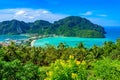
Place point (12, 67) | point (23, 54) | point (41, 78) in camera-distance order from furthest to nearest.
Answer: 1. point (23, 54)
2. point (41, 78)
3. point (12, 67)

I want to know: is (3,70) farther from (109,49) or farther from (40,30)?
(40,30)

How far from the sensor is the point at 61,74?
15.2 metres

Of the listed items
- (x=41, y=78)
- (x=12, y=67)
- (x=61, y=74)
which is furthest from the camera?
(x=41, y=78)

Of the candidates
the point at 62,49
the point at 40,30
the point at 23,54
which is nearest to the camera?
the point at 23,54

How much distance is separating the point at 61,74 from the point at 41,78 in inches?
129

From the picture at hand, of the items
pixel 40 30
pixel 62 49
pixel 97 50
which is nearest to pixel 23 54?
pixel 62 49

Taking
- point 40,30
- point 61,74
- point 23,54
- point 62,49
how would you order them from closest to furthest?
1. point 61,74
2. point 23,54
3. point 62,49
4. point 40,30

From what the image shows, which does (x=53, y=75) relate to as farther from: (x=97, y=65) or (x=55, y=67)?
(x=97, y=65)

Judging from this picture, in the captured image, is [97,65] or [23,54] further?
[23,54]

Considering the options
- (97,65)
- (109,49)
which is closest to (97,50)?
(109,49)

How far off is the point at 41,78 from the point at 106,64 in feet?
14.2

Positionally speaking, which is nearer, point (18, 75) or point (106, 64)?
point (18, 75)

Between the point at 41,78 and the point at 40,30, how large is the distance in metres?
182

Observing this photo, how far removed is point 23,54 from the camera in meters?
46.6
